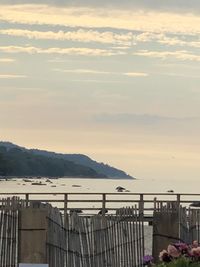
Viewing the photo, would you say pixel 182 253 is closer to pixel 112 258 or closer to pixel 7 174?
pixel 112 258

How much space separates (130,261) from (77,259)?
73cm

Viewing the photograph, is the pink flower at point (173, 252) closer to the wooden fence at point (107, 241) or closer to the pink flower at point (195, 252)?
the pink flower at point (195, 252)

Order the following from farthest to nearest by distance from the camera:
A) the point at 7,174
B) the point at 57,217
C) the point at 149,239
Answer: the point at 7,174 < the point at 149,239 < the point at 57,217

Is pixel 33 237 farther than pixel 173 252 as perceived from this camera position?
Yes

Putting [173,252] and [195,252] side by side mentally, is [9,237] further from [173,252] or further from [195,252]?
[195,252]

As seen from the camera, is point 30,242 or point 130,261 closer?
point 30,242

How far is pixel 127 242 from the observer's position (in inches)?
521

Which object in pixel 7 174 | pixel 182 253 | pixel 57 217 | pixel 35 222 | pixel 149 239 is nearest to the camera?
pixel 182 253

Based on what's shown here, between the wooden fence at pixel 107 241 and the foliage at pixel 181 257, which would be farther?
the wooden fence at pixel 107 241

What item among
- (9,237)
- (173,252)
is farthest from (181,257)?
(9,237)

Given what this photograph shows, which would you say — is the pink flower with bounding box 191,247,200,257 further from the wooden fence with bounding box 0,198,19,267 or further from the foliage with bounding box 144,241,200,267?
the wooden fence with bounding box 0,198,19,267

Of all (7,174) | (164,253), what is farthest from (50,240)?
(7,174)

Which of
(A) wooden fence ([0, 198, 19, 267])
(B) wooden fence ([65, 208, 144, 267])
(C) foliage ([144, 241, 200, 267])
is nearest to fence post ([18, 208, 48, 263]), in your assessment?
(A) wooden fence ([0, 198, 19, 267])

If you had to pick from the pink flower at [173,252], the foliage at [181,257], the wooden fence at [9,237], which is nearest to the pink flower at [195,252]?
the foliage at [181,257]
